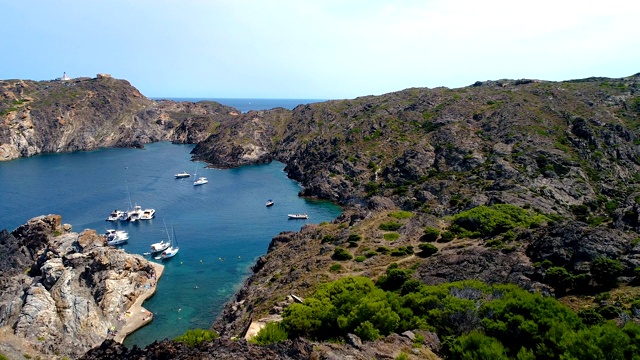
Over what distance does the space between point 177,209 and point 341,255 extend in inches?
2685

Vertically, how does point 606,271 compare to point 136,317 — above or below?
above

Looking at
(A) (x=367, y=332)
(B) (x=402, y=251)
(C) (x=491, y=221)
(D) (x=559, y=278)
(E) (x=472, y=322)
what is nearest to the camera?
(A) (x=367, y=332)

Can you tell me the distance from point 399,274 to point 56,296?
43534 millimetres

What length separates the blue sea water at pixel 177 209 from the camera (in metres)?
63.8

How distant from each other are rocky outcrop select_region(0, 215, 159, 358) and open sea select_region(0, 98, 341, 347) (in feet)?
→ 15.3

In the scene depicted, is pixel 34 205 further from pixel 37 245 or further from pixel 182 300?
pixel 182 300

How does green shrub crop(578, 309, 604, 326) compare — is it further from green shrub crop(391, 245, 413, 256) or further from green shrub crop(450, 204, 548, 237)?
green shrub crop(450, 204, 548, 237)

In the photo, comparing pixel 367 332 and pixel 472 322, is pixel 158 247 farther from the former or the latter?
pixel 472 322

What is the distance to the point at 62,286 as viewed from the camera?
180ft

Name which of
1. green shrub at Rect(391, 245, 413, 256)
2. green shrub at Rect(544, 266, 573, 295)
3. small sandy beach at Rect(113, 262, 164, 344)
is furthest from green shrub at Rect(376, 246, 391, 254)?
small sandy beach at Rect(113, 262, 164, 344)

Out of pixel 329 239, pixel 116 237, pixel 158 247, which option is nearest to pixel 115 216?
pixel 116 237

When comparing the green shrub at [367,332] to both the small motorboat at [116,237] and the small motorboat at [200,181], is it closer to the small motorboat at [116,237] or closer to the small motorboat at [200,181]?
the small motorboat at [116,237]

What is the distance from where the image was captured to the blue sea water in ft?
209

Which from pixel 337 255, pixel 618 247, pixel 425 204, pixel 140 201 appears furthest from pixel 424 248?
pixel 140 201
